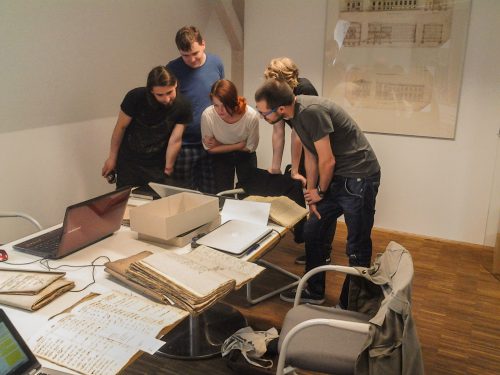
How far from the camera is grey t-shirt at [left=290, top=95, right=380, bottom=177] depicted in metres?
2.34

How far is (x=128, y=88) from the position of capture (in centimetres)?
365

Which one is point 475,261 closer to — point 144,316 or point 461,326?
point 461,326

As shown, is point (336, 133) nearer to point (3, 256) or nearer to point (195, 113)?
point (195, 113)

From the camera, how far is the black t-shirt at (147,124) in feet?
9.51

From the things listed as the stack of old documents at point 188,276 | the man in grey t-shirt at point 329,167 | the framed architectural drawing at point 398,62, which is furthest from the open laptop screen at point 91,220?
the framed architectural drawing at point 398,62

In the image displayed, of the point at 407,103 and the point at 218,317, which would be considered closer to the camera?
the point at 218,317

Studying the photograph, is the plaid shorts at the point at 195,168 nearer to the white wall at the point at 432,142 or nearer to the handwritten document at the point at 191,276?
the white wall at the point at 432,142

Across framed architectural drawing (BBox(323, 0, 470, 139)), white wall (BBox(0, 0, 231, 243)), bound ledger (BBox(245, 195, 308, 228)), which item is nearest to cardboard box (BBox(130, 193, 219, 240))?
bound ledger (BBox(245, 195, 308, 228))

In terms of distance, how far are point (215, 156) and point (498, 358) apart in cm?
205

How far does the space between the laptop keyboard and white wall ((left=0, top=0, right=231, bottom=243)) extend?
3.42 feet

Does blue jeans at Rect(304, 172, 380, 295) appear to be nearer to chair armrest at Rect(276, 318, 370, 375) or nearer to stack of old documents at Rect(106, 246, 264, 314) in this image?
stack of old documents at Rect(106, 246, 264, 314)

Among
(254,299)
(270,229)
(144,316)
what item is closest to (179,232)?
(270,229)

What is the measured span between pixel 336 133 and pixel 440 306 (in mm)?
1293

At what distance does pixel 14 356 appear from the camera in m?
1.17
